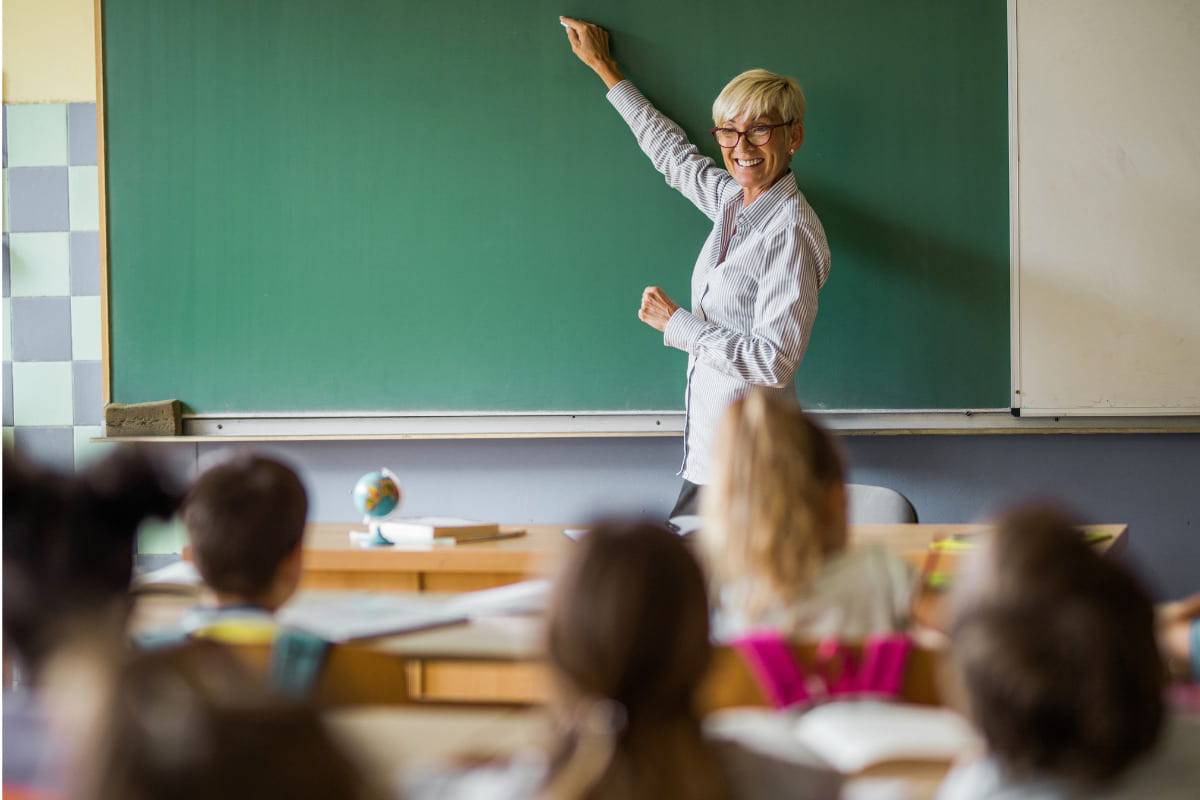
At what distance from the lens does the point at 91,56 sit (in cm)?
373

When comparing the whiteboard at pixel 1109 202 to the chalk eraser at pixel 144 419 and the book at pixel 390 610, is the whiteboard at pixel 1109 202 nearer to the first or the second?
the book at pixel 390 610

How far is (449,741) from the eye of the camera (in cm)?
105

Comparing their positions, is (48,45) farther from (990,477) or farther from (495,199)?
(990,477)

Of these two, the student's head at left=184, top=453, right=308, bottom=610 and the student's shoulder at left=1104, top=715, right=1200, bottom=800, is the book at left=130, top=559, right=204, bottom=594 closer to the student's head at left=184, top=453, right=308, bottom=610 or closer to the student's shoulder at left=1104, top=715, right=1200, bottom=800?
the student's head at left=184, top=453, right=308, bottom=610

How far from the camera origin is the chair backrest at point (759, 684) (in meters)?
1.20

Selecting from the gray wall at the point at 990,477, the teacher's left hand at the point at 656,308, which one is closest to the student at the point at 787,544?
the teacher's left hand at the point at 656,308

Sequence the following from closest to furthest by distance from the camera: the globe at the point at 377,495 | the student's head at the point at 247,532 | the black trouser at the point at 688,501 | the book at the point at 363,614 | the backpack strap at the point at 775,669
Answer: the backpack strap at the point at 775,669
the student's head at the point at 247,532
the book at the point at 363,614
the globe at the point at 377,495
the black trouser at the point at 688,501

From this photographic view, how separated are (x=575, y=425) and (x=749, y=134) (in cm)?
102

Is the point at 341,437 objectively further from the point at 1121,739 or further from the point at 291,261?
the point at 1121,739

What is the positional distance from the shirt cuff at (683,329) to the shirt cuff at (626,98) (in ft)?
2.20

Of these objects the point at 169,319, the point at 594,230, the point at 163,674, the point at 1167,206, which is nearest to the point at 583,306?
the point at 594,230

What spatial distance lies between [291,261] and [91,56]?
1.06 m

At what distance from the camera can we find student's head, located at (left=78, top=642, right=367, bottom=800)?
0.58 m

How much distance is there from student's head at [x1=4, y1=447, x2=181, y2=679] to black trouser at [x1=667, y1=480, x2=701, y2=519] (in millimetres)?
1712
